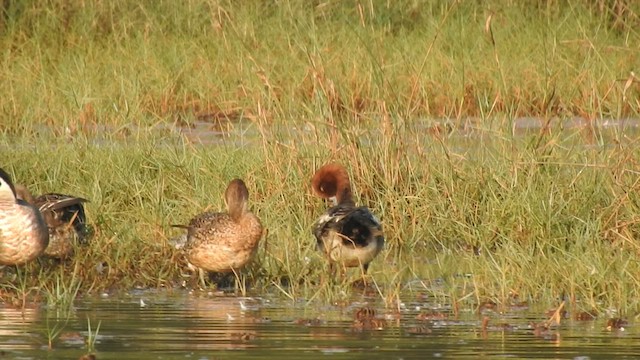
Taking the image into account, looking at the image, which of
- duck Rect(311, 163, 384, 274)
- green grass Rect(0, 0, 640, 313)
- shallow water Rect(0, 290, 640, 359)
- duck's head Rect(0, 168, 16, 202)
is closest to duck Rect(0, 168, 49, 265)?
duck's head Rect(0, 168, 16, 202)

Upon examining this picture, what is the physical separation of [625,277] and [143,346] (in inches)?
99.5

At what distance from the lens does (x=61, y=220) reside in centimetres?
895

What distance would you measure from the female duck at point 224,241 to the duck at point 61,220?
687 millimetres

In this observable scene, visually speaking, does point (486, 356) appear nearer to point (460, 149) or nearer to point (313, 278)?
point (313, 278)

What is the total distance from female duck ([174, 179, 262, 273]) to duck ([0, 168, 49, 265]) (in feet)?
2.66

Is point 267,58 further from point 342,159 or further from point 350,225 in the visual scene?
point 350,225

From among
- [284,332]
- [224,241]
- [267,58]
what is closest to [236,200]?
[224,241]

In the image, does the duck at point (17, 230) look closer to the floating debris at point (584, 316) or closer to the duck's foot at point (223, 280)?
the duck's foot at point (223, 280)

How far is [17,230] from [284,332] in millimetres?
1834

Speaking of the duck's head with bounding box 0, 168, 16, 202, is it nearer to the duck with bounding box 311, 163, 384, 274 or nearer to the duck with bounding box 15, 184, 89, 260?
the duck with bounding box 15, 184, 89, 260

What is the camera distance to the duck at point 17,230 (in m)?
7.87

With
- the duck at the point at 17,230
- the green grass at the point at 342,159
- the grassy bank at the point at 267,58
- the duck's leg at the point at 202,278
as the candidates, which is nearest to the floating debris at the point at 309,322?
the green grass at the point at 342,159

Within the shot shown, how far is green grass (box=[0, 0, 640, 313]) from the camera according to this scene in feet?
26.9

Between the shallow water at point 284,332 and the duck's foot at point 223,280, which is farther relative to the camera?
the duck's foot at point 223,280
